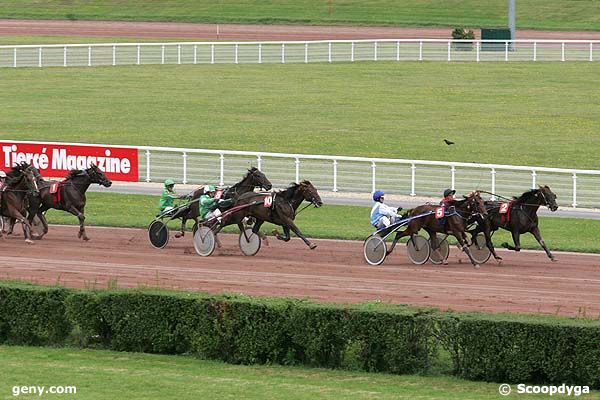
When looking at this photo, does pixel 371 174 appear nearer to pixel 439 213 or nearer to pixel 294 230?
pixel 294 230

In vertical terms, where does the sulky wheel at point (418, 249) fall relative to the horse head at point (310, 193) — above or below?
below

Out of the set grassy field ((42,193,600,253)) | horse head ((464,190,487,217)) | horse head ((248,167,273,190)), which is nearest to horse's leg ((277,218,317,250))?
horse head ((248,167,273,190))

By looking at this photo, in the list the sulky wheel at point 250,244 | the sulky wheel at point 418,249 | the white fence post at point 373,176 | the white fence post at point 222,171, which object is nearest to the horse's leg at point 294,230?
the sulky wheel at point 250,244

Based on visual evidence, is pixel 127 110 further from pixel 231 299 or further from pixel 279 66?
pixel 231 299

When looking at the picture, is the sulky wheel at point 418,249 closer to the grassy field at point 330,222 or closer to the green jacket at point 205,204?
the grassy field at point 330,222

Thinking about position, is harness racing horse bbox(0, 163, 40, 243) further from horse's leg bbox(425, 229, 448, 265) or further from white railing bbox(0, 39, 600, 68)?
white railing bbox(0, 39, 600, 68)

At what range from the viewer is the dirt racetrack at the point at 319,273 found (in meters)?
17.7

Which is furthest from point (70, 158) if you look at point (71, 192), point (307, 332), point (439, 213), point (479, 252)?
point (307, 332)

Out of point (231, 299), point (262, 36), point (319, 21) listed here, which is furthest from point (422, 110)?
point (231, 299)

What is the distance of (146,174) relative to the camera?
31.1 m

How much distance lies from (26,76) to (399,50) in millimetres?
13435

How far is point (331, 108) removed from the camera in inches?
1663

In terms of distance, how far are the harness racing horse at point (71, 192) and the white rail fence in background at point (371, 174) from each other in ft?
19.2

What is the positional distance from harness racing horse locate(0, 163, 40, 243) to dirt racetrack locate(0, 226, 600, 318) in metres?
0.50
